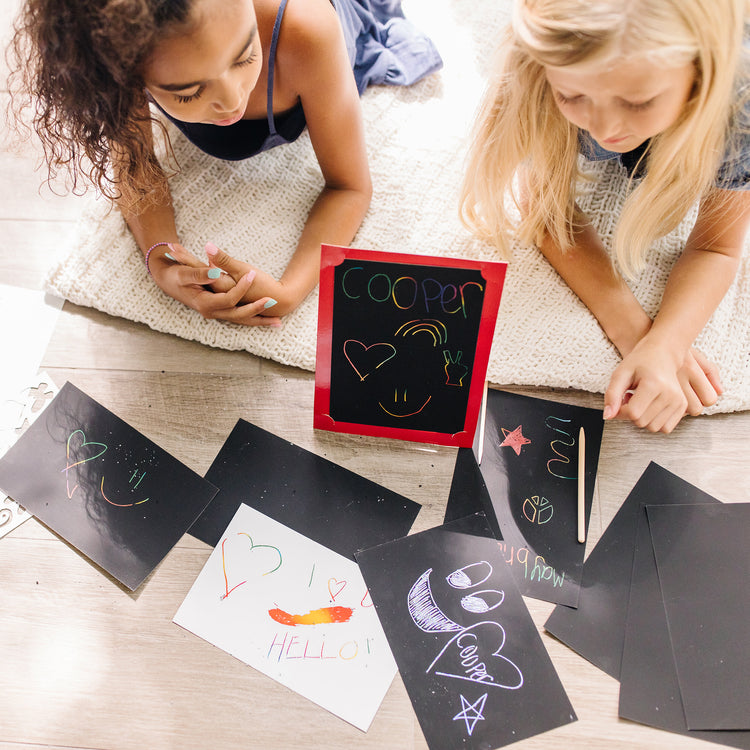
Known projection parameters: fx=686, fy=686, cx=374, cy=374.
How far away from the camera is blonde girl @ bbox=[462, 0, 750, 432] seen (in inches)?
22.6

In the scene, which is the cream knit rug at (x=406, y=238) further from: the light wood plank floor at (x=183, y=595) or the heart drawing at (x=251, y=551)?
the heart drawing at (x=251, y=551)

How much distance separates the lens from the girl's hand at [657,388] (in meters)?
0.78

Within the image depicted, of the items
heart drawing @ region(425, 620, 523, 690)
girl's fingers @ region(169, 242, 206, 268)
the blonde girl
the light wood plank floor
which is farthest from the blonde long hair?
heart drawing @ region(425, 620, 523, 690)

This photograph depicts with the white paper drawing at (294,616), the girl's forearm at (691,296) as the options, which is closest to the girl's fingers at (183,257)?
the white paper drawing at (294,616)

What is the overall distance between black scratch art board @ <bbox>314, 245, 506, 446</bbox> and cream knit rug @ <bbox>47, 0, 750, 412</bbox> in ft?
0.33

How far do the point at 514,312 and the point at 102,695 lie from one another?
2.07ft

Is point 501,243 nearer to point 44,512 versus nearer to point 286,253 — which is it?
point 286,253

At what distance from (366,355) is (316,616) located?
0.89 ft

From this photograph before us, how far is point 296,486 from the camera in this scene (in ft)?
2.47

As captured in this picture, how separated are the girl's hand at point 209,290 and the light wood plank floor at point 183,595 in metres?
0.05

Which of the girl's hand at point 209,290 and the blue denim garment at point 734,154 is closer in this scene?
the blue denim garment at point 734,154

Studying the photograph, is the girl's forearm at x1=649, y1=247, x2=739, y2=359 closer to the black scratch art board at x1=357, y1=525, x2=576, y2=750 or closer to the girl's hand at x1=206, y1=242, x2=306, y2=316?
the black scratch art board at x1=357, y1=525, x2=576, y2=750

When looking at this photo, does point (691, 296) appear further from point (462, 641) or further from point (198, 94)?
point (198, 94)

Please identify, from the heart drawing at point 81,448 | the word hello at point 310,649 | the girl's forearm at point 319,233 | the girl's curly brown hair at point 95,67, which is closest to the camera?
the girl's curly brown hair at point 95,67
